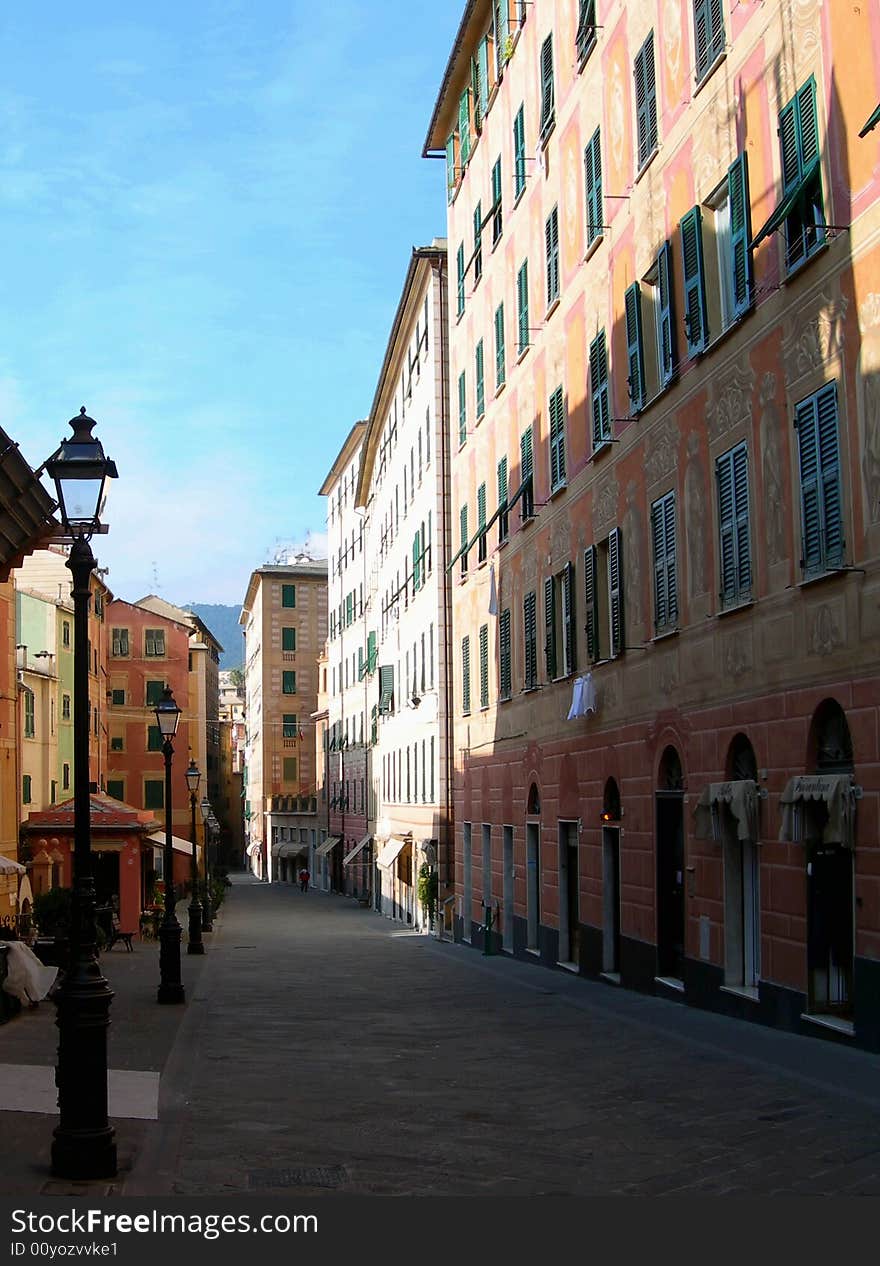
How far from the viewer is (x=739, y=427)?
18031 mm

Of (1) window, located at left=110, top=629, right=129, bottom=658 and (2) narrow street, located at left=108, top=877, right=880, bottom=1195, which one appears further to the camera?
(1) window, located at left=110, top=629, right=129, bottom=658

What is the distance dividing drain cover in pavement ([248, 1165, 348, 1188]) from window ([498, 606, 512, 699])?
76.3ft

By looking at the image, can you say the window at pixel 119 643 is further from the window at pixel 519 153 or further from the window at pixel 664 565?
the window at pixel 664 565

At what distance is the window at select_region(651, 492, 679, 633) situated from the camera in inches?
822

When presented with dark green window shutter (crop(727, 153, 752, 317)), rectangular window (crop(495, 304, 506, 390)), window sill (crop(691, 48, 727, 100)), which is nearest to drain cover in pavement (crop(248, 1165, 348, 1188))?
dark green window shutter (crop(727, 153, 752, 317))

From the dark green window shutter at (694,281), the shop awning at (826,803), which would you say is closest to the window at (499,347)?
the dark green window shutter at (694,281)

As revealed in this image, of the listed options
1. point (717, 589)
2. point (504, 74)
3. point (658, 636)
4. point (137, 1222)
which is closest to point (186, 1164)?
point (137, 1222)

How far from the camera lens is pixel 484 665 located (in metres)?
36.2

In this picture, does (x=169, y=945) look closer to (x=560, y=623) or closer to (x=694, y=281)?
(x=560, y=623)

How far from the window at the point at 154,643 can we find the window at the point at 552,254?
172 ft

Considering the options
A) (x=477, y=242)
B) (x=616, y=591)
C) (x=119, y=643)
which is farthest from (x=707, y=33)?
(x=119, y=643)

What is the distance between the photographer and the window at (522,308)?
31.0m

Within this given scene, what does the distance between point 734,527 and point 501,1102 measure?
7976 mm

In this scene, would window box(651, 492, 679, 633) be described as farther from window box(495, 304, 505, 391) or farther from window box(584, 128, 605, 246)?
window box(495, 304, 505, 391)
